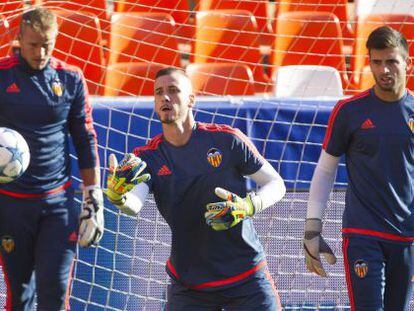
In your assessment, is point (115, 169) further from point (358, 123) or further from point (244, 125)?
point (244, 125)

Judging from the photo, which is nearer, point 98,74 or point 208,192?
point 208,192

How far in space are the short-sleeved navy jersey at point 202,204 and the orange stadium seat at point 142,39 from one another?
11.8 ft

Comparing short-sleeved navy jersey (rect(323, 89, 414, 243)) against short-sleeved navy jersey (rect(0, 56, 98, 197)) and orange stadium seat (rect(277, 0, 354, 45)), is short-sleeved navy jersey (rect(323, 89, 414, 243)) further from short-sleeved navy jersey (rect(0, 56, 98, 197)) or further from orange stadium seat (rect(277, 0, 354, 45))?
orange stadium seat (rect(277, 0, 354, 45))

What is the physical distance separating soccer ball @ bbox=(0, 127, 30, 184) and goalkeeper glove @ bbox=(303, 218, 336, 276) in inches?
54.1

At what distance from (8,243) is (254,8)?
15.4 ft

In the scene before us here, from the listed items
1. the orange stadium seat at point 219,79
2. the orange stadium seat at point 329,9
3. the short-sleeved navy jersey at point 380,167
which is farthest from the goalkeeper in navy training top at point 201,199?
the orange stadium seat at point 329,9

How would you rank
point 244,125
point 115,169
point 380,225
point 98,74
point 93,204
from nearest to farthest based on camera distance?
point 115,169
point 380,225
point 93,204
point 244,125
point 98,74

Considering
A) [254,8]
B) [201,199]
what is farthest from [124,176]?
[254,8]

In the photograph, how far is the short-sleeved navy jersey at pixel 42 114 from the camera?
16.3 feet

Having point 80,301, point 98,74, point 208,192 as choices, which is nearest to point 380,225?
point 208,192

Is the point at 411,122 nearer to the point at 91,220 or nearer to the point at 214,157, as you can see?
the point at 214,157

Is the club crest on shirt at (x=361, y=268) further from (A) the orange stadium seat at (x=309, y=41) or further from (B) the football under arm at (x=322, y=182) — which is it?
(A) the orange stadium seat at (x=309, y=41)

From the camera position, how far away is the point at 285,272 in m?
6.18

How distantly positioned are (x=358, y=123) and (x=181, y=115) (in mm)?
844
